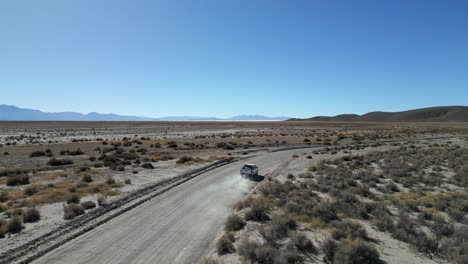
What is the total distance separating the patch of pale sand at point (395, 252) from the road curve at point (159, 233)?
628 cm

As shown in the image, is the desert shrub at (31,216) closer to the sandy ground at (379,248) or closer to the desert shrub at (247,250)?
the sandy ground at (379,248)

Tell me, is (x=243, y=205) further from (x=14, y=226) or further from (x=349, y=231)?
(x=14, y=226)

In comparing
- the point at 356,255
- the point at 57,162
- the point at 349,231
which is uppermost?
the point at 356,255

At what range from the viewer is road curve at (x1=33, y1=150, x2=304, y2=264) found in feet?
34.4

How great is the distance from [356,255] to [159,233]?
7654 millimetres

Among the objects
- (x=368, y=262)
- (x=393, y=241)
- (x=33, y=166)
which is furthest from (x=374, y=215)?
(x=33, y=166)

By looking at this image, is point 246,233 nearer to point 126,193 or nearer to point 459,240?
point 459,240

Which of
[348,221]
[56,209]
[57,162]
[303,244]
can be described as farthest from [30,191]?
[348,221]

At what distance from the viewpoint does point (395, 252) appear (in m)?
10.4

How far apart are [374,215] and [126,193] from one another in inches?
585

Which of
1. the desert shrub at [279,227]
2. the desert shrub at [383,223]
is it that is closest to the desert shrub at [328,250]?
the desert shrub at [279,227]

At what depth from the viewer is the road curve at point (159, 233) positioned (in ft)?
34.4

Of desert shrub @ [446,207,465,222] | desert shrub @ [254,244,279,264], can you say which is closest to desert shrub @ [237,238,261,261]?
desert shrub @ [254,244,279,264]

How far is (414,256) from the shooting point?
10070mm
